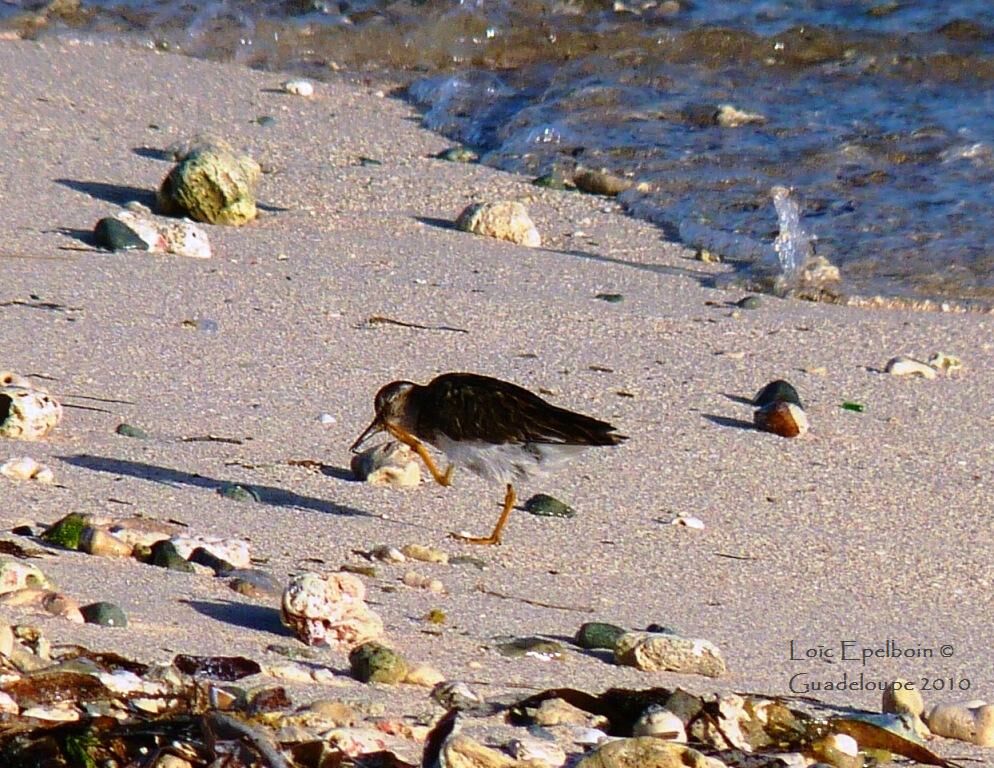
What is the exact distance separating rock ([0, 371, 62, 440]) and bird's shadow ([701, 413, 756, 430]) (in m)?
1.95

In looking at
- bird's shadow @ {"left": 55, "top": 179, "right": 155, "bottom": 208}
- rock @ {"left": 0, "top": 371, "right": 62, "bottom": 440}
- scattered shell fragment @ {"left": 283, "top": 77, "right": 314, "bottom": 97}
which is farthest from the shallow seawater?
rock @ {"left": 0, "top": 371, "right": 62, "bottom": 440}

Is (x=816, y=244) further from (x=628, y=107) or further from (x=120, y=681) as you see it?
(x=120, y=681)

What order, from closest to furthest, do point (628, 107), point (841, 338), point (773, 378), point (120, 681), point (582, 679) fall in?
point (120, 681) → point (582, 679) → point (773, 378) → point (841, 338) → point (628, 107)

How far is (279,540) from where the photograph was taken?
12.8 ft

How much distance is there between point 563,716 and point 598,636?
0.55 metres

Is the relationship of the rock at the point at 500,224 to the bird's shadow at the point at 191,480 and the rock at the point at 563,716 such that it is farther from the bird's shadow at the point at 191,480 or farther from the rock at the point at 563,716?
the rock at the point at 563,716

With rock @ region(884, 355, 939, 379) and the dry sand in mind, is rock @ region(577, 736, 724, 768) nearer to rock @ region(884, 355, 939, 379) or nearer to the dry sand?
the dry sand

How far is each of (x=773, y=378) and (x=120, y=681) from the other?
325 centimetres

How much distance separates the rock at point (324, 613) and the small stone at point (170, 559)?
0.42 metres

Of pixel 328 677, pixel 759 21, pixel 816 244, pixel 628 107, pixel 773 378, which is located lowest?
pixel 328 677

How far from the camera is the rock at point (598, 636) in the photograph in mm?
3404

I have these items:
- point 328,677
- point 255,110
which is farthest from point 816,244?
point 328,677

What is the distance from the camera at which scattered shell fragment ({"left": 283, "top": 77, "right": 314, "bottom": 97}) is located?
365 inches

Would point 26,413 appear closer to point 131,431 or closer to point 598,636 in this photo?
point 131,431
